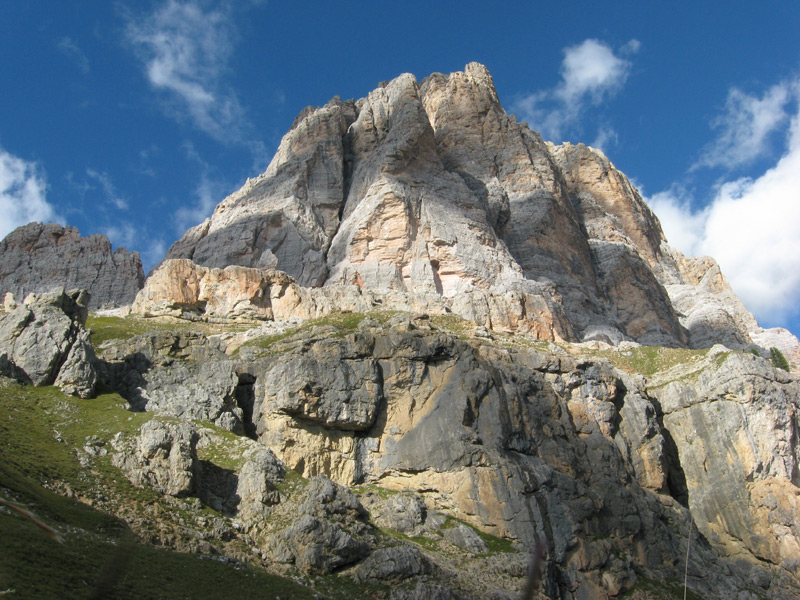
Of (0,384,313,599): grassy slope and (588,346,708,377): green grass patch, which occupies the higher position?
(588,346,708,377): green grass patch

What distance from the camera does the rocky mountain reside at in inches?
1310

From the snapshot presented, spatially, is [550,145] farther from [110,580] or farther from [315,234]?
[110,580]

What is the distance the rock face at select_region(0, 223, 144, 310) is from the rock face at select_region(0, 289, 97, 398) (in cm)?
5220

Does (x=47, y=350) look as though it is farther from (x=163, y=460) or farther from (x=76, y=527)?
(x=76, y=527)

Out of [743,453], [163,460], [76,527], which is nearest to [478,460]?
[163,460]

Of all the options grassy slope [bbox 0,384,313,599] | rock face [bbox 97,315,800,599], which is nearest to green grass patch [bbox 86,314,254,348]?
rock face [bbox 97,315,800,599]

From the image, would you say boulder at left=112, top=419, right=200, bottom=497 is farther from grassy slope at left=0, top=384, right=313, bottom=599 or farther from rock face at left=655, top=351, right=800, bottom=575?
rock face at left=655, top=351, right=800, bottom=575

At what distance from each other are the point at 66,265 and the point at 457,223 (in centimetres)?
5836

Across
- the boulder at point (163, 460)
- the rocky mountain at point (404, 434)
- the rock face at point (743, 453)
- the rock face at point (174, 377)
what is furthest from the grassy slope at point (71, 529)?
the rock face at point (743, 453)

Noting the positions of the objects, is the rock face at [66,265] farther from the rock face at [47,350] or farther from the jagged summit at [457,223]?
the rock face at [47,350]

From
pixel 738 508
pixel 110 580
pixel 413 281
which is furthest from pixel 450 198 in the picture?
pixel 110 580

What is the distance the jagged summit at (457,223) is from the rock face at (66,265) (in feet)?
26.3

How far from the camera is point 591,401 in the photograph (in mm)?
54375

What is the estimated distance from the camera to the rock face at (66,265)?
94.7 metres
